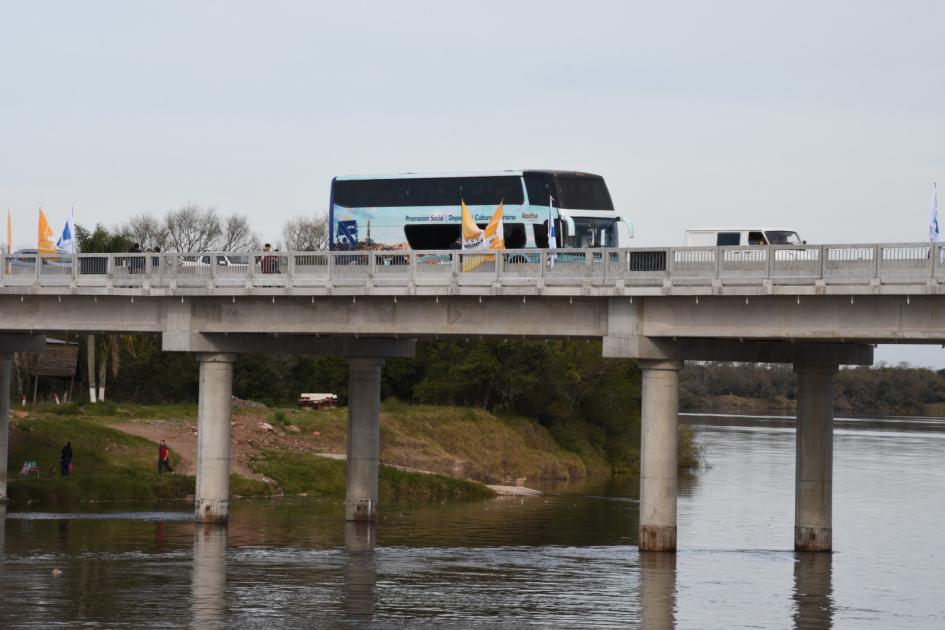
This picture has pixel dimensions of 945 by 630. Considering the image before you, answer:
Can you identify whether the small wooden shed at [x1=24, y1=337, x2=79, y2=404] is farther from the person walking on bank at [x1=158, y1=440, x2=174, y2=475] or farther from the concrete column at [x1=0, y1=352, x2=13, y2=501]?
the concrete column at [x1=0, y1=352, x2=13, y2=501]

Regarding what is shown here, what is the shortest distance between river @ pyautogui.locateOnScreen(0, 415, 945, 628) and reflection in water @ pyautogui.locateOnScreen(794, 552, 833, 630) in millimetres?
80

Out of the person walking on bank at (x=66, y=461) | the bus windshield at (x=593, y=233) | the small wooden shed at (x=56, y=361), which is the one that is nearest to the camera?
the bus windshield at (x=593, y=233)

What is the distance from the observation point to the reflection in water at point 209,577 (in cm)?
3797

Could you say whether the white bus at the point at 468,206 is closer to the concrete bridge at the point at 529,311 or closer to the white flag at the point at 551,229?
the white flag at the point at 551,229

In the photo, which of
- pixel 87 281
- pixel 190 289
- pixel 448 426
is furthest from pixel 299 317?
pixel 448 426

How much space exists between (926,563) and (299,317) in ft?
79.8

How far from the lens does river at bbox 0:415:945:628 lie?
3950 cm

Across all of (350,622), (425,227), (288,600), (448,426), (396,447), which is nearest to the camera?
(350,622)

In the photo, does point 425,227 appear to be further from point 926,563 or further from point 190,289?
point 926,563

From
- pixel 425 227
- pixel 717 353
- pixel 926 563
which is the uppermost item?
pixel 425 227

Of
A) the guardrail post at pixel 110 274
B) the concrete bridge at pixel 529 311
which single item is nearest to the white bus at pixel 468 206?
the concrete bridge at pixel 529 311

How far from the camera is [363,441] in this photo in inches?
2517

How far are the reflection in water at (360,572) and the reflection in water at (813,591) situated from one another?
1116 centimetres

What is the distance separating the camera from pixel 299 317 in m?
57.8
